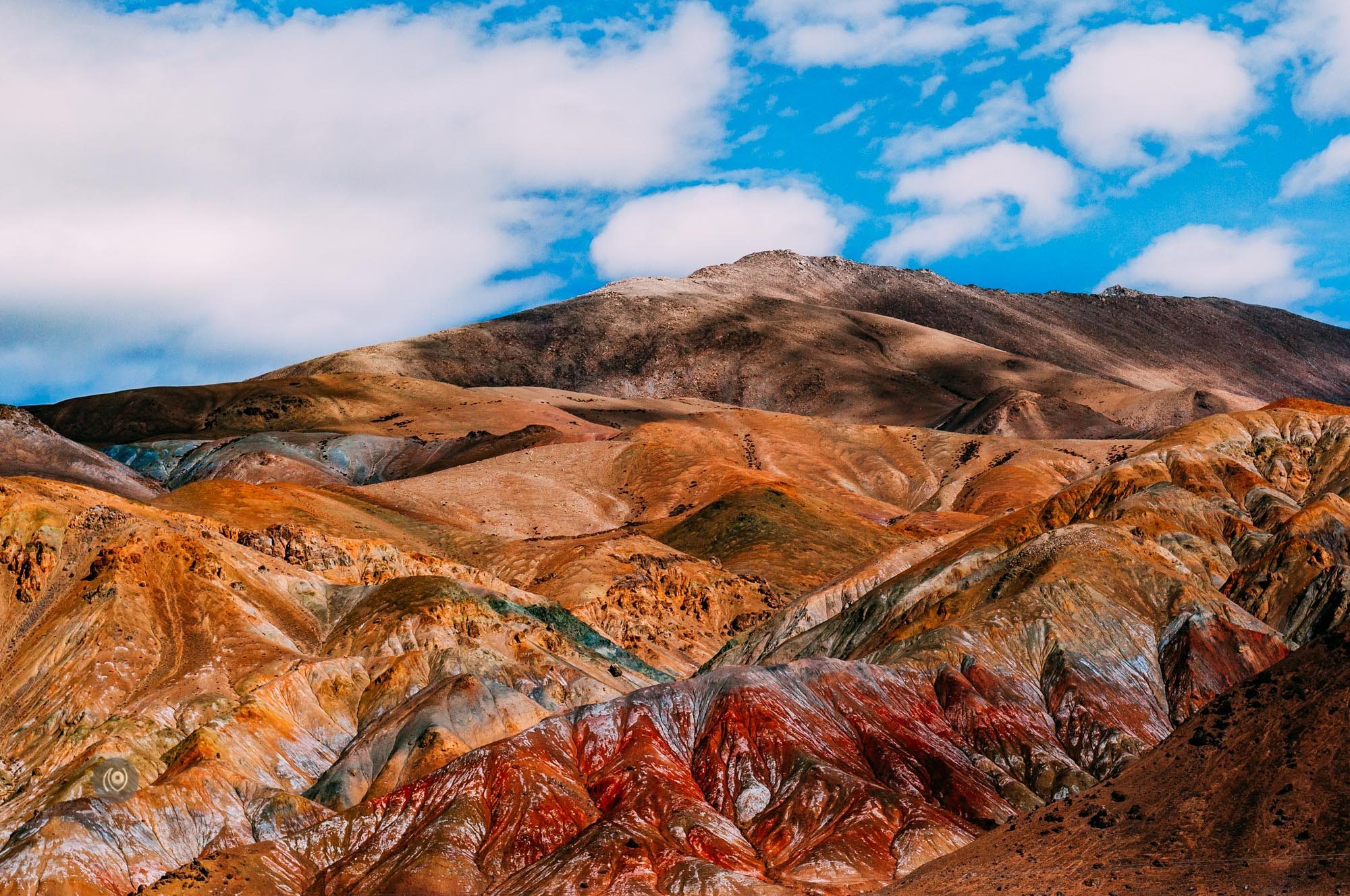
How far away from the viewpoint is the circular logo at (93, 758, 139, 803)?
Answer: 82312 mm

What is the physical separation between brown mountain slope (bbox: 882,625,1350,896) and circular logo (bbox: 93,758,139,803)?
1821 inches

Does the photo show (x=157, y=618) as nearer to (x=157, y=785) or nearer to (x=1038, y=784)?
(x=157, y=785)

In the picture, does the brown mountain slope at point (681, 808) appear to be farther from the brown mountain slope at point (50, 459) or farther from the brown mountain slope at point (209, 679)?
the brown mountain slope at point (50, 459)

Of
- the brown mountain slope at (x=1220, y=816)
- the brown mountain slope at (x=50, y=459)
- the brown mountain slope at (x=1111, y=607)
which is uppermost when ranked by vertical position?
the brown mountain slope at (x=50, y=459)

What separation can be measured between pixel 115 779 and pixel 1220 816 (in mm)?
60627

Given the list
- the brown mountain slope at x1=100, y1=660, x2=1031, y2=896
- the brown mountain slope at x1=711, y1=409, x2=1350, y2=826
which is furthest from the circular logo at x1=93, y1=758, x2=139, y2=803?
the brown mountain slope at x1=711, y1=409, x2=1350, y2=826

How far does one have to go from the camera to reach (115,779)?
83.5 meters

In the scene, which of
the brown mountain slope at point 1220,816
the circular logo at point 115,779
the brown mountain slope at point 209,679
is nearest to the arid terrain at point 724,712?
the brown mountain slope at point 1220,816

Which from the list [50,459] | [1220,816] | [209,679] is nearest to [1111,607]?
[1220,816]

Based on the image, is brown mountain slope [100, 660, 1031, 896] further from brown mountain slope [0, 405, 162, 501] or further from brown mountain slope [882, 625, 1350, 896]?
brown mountain slope [0, 405, 162, 501]

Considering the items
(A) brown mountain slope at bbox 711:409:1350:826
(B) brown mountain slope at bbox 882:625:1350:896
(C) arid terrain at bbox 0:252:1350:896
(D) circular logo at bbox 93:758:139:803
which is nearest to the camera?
(B) brown mountain slope at bbox 882:625:1350:896

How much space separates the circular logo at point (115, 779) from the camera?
8231cm

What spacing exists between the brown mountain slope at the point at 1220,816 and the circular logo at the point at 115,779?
4625 centimetres

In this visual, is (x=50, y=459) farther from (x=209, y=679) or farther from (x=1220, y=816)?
(x=1220, y=816)
